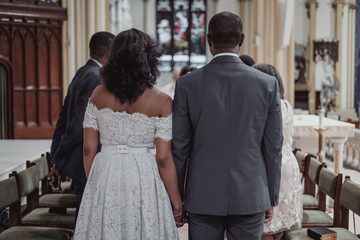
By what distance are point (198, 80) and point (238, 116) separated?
10.8 inches

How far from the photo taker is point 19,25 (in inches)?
458

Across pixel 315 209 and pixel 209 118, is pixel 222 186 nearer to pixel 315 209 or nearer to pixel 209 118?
pixel 209 118

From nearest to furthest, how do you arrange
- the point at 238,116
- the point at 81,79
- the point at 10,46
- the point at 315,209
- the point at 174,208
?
1. the point at 238,116
2. the point at 174,208
3. the point at 81,79
4. the point at 315,209
5. the point at 10,46

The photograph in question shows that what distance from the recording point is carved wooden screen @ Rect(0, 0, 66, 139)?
11578 millimetres

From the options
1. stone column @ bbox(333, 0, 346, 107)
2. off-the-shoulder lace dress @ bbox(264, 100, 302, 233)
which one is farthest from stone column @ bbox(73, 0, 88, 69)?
stone column @ bbox(333, 0, 346, 107)

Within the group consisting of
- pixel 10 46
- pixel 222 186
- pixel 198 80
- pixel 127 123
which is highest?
pixel 10 46

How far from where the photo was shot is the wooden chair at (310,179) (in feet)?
14.4

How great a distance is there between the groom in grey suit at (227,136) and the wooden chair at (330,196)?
4.62ft

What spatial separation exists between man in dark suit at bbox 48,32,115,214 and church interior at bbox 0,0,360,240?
16.6 inches

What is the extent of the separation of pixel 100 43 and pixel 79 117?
54 centimetres

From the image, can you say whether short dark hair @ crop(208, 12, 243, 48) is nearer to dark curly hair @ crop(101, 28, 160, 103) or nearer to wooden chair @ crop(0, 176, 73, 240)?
dark curly hair @ crop(101, 28, 160, 103)

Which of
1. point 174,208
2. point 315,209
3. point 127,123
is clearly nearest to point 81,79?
point 127,123

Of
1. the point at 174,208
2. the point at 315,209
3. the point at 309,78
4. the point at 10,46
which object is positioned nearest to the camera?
the point at 174,208

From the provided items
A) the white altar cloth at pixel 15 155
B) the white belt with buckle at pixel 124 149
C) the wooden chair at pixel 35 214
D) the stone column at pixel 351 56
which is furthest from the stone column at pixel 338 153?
the stone column at pixel 351 56
